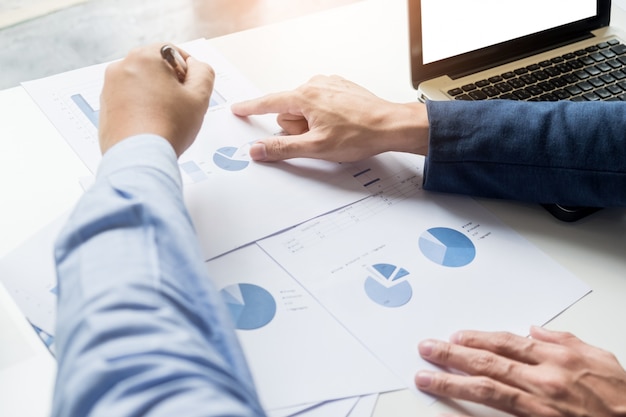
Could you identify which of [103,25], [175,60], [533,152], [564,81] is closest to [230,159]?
[175,60]

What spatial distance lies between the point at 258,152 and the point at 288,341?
27 cm

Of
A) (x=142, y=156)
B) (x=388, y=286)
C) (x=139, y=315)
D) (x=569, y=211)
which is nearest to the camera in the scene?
(x=139, y=315)

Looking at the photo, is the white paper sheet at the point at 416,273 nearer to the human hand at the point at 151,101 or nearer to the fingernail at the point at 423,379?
the fingernail at the point at 423,379

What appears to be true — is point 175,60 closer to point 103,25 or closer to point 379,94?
point 379,94

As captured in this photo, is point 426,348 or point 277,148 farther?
point 277,148

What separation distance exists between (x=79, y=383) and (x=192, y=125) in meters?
0.37

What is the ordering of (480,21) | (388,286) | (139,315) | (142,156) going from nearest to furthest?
(139,315) < (142,156) < (388,286) < (480,21)

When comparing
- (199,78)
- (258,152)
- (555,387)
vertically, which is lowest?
(555,387)

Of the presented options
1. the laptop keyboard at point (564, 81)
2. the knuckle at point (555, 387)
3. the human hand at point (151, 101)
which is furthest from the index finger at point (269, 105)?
the knuckle at point (555, 387)

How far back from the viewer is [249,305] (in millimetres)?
707

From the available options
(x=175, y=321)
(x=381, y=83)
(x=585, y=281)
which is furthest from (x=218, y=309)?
(x=381, y=83)

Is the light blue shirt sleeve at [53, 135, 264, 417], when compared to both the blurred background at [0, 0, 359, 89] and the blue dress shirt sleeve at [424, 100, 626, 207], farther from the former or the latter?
the blurred background at [0, 0, 359, 89]

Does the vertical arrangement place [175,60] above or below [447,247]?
above

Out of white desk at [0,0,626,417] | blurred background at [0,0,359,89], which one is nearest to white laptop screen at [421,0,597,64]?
white desk at [0,0,626,417]
